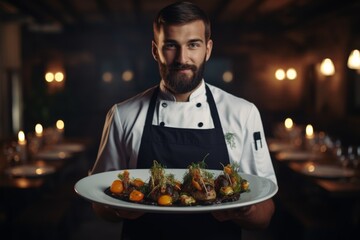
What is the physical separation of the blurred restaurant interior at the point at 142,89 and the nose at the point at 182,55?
802mm

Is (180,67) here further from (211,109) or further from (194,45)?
(211,109)

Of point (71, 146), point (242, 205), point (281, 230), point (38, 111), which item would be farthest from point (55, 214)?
point (38, 111)

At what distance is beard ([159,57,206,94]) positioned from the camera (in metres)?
1.52

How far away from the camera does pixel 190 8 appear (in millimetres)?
1521

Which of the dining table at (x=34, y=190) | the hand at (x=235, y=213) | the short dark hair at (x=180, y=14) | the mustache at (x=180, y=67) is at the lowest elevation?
the dining table at (x=34, y=190)

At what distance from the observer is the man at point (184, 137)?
1609mm

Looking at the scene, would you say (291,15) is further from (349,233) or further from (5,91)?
(5,91)

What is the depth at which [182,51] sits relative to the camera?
1486mm

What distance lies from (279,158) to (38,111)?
163 inches

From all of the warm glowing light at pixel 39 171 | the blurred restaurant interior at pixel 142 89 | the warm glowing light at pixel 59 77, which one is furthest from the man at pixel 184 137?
the warm glowing light at pixel 59 77

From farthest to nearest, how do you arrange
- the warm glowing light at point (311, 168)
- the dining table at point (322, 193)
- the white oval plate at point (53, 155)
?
the white oval plate at point (53, 155) → the warm glowing light at point (311, 168) → the dining table at point (322, 193)

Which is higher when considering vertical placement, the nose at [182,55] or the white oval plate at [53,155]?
the nose at [182,55]

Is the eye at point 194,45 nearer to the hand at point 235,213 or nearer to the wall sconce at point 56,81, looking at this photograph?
the hand at point 235,213

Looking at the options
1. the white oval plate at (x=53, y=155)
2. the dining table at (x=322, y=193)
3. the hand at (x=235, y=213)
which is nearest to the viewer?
the hand at (x=235, y=213)
